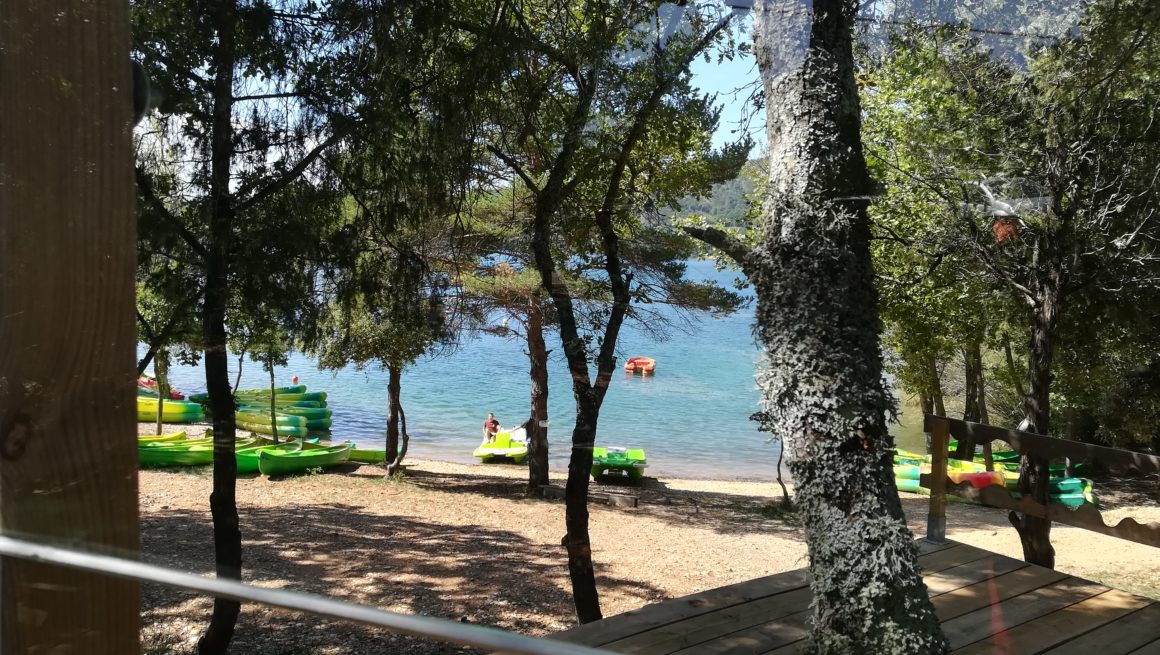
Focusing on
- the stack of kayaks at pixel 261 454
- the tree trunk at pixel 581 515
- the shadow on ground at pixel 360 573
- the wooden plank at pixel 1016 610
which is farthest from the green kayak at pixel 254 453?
the wooden plank at pixel 1016 610

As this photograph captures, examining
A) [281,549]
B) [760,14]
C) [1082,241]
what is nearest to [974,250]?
[1082,241]

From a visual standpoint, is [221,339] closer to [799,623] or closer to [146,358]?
[146,358]

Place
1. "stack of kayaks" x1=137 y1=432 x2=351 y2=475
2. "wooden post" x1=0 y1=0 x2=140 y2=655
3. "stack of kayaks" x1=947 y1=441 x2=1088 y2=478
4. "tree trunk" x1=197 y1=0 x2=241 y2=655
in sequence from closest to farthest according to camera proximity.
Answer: "wooden post" x1=0 y1=0 x2=140 y2=655 → "stack of kayaks" x1=137 y1=432 x2=351 y2=475 → "tree trunk" x1=197 y1=0 x2=241 y2=655 → "stack of kayaks" x1=947 y1=441 x2=1088 y2=478

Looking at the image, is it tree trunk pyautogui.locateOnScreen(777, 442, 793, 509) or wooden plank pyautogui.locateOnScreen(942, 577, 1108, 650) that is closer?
wooden plank pyautogui.locateOnScreen(942, 577, 1108, 650)

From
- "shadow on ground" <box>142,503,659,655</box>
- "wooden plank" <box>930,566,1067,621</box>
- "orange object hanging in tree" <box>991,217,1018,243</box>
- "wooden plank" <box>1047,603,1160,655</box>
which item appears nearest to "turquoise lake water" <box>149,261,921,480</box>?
"shadow on ground" <box>142,503,659,655</box>

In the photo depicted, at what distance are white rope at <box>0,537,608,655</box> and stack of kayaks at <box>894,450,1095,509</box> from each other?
2.50m

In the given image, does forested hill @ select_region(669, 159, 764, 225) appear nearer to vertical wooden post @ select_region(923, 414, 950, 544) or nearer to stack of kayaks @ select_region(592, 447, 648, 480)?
stack of kayaks @ select_region(592, 447, 648, 480)

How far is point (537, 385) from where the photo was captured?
253 centimetres

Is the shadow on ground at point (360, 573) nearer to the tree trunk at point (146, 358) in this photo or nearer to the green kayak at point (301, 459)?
the green kayak at point (301, 459)

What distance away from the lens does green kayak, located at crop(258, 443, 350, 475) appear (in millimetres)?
2211

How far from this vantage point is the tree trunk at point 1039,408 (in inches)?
113

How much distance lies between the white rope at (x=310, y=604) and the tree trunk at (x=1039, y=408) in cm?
287

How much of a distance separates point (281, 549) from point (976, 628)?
1.77 meters

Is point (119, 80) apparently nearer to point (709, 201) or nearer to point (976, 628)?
point (709, 201)
